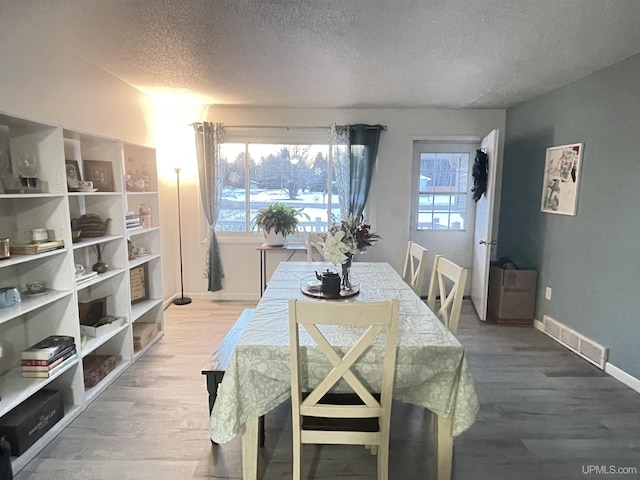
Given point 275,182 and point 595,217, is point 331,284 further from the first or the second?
point 275,182

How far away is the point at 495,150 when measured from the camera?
3.72 metres

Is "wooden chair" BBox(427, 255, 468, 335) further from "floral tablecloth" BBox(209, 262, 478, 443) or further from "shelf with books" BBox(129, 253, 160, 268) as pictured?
"shelf with books" BBox(129, 253, 160, 268)

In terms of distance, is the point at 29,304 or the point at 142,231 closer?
the point at 29,304

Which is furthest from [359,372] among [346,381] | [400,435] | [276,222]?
[276,222]

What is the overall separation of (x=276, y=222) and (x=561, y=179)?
2.86 m

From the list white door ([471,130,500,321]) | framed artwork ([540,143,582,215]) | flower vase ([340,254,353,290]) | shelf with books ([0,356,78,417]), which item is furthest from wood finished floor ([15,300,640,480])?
framed artwork ([540,143,582,215])

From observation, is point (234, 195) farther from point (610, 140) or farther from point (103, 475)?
point (610, 140)

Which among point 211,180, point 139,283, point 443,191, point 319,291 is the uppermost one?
point 211,180

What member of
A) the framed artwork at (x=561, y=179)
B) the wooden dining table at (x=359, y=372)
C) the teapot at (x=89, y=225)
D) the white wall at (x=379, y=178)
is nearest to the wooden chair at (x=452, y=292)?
the wooden dining table at (x=359, y=372)

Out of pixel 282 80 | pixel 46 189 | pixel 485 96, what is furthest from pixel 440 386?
pixel 485 96

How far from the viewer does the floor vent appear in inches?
116

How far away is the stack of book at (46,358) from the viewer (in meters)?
2.07

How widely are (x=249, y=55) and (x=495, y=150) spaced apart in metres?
2.54

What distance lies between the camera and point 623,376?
2729 millimetres
